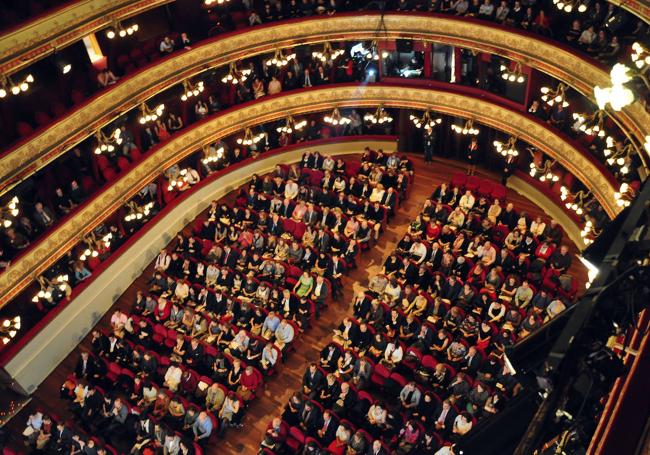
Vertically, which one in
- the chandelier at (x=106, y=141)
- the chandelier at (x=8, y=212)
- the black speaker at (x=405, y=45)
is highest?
the black speaker at (x=405, y=45)

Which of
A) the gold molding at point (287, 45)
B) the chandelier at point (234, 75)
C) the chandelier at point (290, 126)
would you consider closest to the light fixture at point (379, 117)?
the chandelier at point (290, 126)

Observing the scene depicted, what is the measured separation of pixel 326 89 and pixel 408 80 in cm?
264

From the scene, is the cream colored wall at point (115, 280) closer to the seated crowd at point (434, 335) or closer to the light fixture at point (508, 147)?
the light fixture at point (508, 147)

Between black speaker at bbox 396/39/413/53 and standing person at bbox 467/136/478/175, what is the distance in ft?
11.3

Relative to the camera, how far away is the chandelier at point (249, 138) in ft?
67.9

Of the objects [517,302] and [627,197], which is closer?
[627,197]

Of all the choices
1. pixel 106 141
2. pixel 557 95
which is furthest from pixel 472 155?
pixel 106 141

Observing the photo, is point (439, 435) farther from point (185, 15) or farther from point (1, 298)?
point (185, 15)

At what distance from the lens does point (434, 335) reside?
1468 centimetres

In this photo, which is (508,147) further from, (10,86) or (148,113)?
(10,86)

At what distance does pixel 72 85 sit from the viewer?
1692 centimetres

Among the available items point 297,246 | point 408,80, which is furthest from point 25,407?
point 408,80

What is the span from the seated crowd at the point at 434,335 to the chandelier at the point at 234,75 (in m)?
7.14

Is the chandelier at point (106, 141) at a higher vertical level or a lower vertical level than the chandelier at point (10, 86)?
higher
